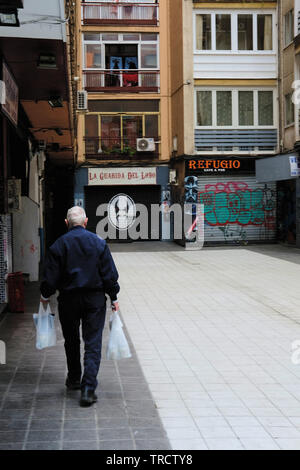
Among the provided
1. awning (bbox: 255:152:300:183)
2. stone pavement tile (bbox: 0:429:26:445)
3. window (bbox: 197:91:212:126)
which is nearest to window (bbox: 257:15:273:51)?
window (bbox: 197:91:212:126)

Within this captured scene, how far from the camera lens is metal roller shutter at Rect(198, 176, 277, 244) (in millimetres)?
26922

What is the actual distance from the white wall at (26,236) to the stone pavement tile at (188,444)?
33.9 feet

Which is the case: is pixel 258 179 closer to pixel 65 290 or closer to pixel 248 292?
pixel 248 292

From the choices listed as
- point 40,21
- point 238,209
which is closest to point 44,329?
point 40,21

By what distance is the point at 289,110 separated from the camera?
998 inches

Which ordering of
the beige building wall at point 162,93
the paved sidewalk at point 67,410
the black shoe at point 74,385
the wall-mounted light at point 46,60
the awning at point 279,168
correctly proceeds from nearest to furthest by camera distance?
the paved sidewalk at point 67,410 → the black shoe at point 74,385 → the wall-mounted light at point 46,60 → the awning at point 279,168 → the beige building wall at point 162,93

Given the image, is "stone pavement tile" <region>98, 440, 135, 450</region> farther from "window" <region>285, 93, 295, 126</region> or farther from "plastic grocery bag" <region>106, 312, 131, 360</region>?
"window" <region>285, 93, 295, 126</region>

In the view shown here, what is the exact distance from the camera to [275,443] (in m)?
4.86

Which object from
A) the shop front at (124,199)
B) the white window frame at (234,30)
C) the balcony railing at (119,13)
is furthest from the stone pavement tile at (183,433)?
the balcony railing at (119,13)

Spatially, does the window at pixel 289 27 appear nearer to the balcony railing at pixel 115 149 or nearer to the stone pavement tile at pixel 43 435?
the balcony railing at pixel 115 149

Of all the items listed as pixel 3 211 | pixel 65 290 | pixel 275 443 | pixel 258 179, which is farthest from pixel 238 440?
pixel 258 179

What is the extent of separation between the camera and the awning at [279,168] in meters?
22.5

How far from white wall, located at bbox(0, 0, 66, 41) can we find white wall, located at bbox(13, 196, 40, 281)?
755cm

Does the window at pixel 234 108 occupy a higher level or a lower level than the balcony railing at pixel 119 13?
lower
